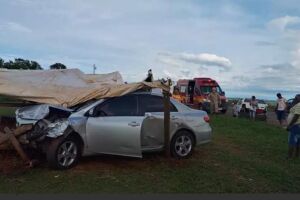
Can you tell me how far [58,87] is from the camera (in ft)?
40.8

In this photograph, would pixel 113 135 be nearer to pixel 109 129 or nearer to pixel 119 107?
pixel 109 129

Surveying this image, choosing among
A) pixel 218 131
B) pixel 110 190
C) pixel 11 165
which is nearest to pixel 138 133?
pixel 110 190

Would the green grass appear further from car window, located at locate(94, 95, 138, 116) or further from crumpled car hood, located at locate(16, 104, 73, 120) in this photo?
crumpled car hood, located at locate(16, 104, 73, 120)

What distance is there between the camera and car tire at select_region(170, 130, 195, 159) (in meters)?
11.3

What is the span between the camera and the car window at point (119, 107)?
10594mm

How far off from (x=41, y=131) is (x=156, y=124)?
2561 mm

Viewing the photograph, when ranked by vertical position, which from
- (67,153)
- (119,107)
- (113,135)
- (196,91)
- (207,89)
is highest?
(207,89)

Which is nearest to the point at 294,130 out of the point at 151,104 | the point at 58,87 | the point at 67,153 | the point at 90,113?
the point at 151,104

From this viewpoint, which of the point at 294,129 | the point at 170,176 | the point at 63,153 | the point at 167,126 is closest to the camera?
the point at 170,176

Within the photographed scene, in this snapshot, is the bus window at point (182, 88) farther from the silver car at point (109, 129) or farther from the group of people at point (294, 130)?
the silver car at point (109, 129)

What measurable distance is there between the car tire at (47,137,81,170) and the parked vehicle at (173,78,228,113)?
2332cm

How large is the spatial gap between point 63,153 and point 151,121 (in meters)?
2.18

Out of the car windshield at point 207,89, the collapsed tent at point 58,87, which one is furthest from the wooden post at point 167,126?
the car windshield at point 207,89

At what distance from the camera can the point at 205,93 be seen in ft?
117
